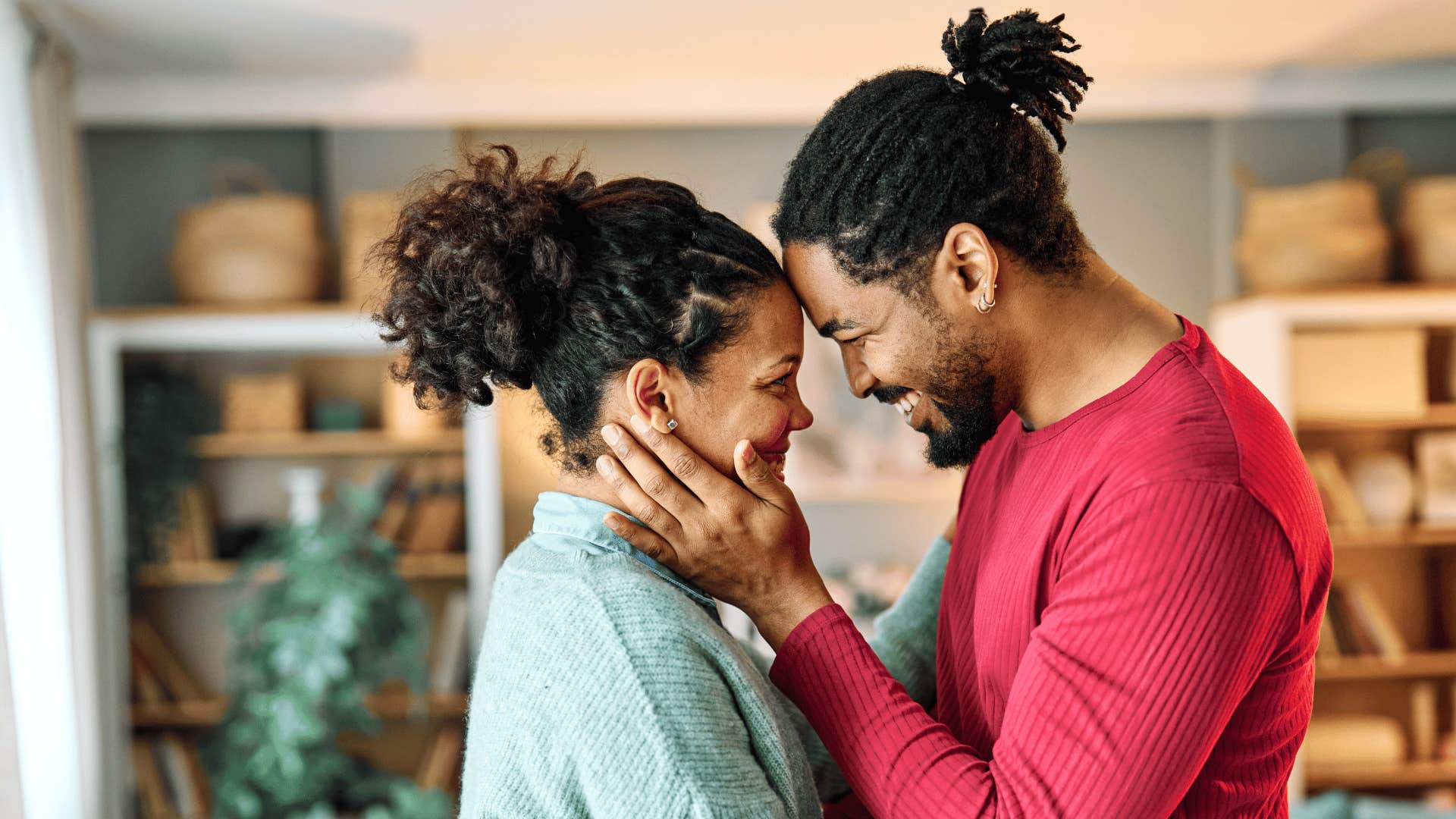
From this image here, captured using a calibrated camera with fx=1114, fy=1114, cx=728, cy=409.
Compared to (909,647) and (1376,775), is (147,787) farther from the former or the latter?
(1376,775)

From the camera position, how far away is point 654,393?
121cm

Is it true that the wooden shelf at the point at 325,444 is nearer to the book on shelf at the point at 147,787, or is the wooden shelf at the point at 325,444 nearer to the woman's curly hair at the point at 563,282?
the book on shelf at the point at 147,787

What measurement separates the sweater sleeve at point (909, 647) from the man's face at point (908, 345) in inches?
13.3

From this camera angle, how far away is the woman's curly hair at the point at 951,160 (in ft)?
3.81

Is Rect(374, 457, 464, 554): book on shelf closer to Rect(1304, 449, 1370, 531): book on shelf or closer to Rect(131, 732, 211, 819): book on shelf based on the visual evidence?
Rect(131, 732, 211, 819): book on shelf

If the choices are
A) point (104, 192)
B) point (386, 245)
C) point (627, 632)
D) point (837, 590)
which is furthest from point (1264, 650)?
point (104, 192)

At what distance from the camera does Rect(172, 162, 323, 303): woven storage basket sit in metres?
3.71

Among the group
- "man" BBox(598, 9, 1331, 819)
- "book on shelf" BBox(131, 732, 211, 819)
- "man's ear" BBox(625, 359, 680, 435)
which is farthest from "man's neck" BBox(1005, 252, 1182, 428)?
"book on shelf" BBox(131, 732, 211, 819)

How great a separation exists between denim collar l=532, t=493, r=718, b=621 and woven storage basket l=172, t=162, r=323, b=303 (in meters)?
2.86

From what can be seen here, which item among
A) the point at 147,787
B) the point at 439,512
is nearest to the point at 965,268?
the point at 439,512

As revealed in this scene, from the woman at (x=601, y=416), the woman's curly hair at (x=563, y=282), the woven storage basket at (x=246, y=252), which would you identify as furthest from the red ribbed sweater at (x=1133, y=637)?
the woven storage basket at (x=246, y=252)

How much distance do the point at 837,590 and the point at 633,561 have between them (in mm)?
3044

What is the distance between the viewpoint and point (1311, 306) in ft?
12.4

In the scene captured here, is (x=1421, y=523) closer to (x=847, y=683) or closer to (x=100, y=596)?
(x=847, y=683)
